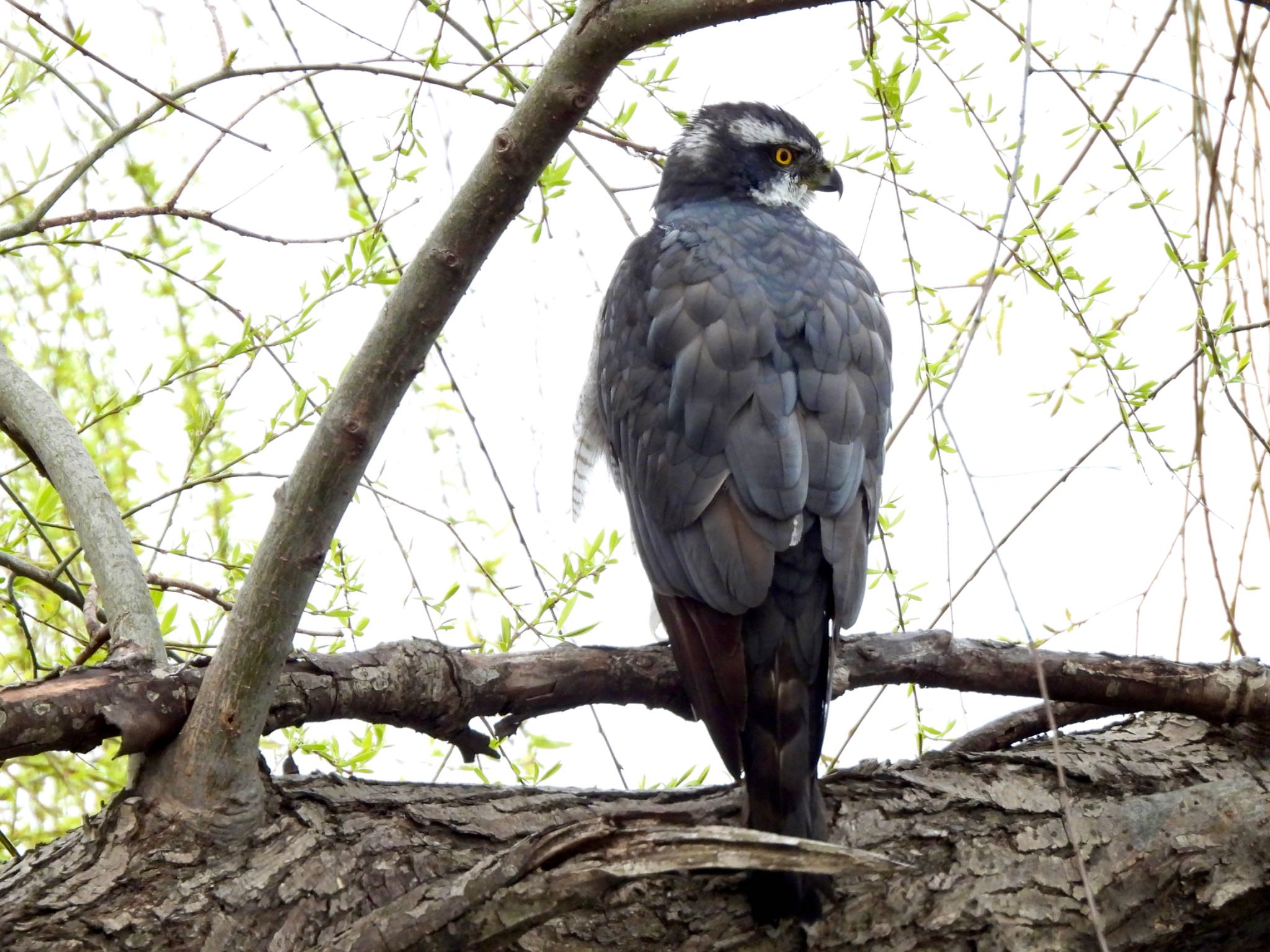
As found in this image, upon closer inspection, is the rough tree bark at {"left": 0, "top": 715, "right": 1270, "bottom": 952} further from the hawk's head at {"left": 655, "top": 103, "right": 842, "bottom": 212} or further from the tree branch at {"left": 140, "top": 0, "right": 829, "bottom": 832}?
the hawk's head at {"left": 655, "top": 103, "right": 842, "bottom": 212}

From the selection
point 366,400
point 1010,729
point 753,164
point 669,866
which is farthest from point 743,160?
point 669,866

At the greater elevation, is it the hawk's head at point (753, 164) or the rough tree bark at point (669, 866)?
the hawk's head at point (753, 164)

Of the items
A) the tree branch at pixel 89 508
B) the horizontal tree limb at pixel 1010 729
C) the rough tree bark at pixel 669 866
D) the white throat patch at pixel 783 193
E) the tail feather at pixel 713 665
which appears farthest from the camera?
the white throat patch at pixel 783 193

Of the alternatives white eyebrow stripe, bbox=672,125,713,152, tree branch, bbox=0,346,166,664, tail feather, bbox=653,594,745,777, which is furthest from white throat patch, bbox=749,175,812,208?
tree branch, bbox=0,346,166,664

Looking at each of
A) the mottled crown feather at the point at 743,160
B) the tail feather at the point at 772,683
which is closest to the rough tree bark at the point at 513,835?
the tail feather at the point at 772,683

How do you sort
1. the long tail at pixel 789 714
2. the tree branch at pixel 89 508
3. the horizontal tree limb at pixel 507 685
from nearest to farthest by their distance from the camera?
the horizontal tree limb at pixel 507 685 → the long tail at pixel 789 714 → the tree branch at pixel 89 508

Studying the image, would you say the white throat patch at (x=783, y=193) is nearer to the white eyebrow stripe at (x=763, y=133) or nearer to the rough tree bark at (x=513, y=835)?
the white eyebrow stripe at (x=763, y=133)

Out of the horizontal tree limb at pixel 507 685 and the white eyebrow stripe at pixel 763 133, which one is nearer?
the horizontal tree limb at pixel 507 685

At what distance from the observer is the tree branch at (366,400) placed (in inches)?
86.0

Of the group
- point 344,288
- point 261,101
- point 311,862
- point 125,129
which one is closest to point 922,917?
point 311,862

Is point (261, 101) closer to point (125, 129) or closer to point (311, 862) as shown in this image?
point (125, 129)

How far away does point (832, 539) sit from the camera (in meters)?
3.03

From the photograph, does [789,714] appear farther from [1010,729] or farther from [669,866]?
[1010,729]

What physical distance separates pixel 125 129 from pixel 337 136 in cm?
54
